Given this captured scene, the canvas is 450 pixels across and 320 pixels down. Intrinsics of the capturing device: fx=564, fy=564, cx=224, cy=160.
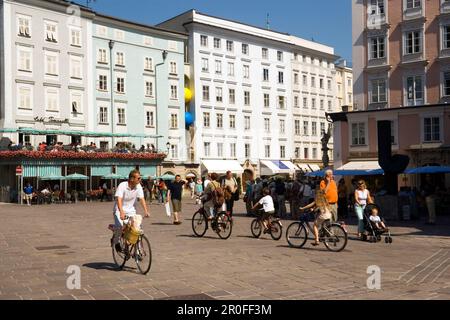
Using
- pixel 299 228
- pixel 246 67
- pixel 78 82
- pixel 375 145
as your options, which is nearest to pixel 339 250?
pixel 299 228

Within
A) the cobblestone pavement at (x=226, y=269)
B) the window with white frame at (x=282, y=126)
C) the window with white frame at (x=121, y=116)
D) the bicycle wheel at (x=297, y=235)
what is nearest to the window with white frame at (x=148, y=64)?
the window with white frame at (x=121, y=116)

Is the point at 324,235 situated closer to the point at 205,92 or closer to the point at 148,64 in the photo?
the point at 148,64

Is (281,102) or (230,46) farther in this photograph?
(281,102)

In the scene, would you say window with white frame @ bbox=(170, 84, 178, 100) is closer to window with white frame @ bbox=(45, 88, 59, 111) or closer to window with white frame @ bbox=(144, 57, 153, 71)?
window with white frame @ bbox=(144, 57, 153, 71)

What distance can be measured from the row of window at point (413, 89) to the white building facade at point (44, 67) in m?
25.2

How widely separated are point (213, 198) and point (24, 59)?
34.2 m

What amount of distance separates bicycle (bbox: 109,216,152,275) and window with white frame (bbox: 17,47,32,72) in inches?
1522

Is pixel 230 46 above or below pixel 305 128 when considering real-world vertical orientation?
above

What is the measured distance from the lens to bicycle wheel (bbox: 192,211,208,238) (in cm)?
1673

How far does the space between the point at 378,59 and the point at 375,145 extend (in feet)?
21.1

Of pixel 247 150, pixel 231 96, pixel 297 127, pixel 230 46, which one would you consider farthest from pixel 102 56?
pixel 297 127

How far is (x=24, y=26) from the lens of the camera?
45562 millimetres

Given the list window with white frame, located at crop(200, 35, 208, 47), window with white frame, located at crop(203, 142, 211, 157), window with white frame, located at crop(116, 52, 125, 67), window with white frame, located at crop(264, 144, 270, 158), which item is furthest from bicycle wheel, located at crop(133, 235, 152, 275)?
window with white frame, located at crop(264, 144, 270, 158)
